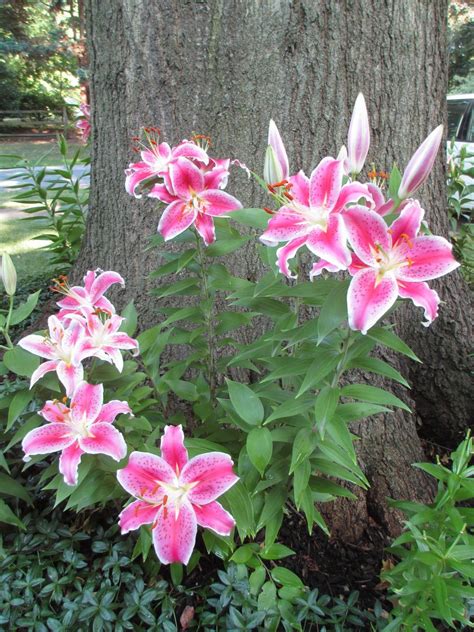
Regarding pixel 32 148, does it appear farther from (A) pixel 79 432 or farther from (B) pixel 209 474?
(B) pixel 209 474

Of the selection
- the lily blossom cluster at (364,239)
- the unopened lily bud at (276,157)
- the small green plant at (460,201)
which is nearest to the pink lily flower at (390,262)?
the lily blossom cluster at (364,239)

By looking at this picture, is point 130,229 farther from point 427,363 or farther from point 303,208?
point 427,363

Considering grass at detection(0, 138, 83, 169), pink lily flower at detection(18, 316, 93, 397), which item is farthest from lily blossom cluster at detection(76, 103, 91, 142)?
grass at detection(0, 138, 83, 169)

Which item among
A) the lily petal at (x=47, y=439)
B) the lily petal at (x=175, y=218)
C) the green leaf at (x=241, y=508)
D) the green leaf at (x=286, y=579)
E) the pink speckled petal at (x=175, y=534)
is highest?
the lily petal at (x=175, y=218)

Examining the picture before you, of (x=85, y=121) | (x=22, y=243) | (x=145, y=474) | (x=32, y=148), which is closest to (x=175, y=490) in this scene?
(x=145, y=474)

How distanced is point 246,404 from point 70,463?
0.34 m

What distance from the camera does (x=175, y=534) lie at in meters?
0.88

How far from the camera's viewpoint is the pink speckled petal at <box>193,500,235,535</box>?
885 mm

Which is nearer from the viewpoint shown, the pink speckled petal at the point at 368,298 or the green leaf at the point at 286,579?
the pink speckled petal at the point at 368,298

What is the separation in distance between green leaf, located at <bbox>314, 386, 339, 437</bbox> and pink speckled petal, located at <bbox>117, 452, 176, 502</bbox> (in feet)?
0.89

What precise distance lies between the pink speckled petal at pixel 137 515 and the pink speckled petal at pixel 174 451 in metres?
0.08

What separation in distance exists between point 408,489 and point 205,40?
1.44 metres

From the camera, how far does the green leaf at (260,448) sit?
0.95 metres

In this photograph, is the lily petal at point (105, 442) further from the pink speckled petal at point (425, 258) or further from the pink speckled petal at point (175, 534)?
the pink speckled petal at point (425, 258)
